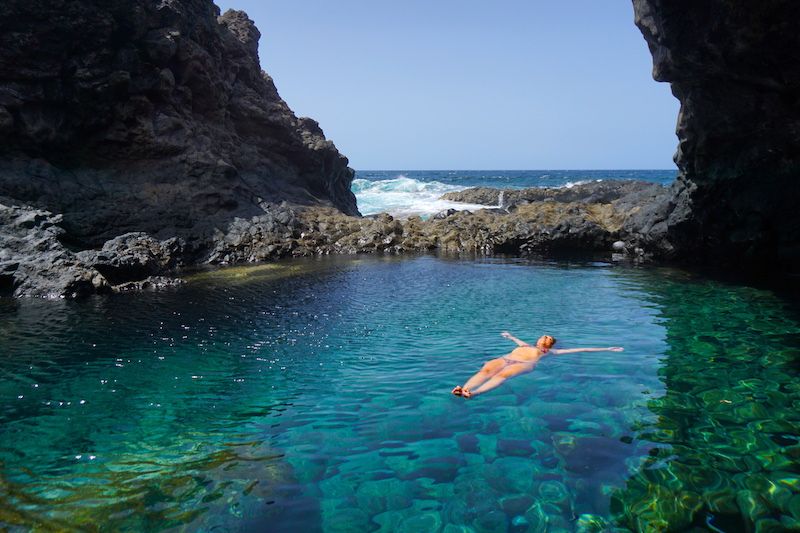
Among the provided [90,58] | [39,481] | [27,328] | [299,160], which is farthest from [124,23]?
[39,481]

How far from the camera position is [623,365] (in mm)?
10188

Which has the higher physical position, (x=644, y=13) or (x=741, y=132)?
(x=644, y=13)

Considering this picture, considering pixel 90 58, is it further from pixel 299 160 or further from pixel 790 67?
pixel 790 67

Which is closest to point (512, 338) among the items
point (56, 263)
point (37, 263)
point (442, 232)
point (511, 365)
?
point (511, 365)

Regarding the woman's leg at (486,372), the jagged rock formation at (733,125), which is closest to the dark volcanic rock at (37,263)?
the woman's leg at (486,372)

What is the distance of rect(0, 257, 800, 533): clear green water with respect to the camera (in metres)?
5.90

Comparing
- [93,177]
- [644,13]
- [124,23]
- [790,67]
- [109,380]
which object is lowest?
[109,380]

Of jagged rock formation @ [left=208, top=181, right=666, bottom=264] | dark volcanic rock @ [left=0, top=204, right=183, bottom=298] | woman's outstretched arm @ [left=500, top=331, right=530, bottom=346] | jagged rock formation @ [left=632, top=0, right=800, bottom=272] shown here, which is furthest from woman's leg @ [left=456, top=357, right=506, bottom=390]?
jagged rock formation @ [left=208, top=181, right=666, bottom=264]

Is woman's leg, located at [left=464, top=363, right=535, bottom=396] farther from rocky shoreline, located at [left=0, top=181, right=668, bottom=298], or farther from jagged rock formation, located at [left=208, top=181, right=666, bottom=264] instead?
jagged rock formation, located at [left=208, top=181, right=666, bottom=264]

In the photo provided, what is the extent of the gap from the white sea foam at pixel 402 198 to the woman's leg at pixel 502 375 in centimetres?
3595

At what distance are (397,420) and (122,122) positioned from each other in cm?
2348

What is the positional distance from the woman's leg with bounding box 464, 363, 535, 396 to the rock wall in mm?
18773

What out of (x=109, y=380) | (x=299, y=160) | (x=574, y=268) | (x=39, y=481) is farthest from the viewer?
(x=299, y=160)

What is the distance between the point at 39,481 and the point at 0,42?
2327 centimetres
